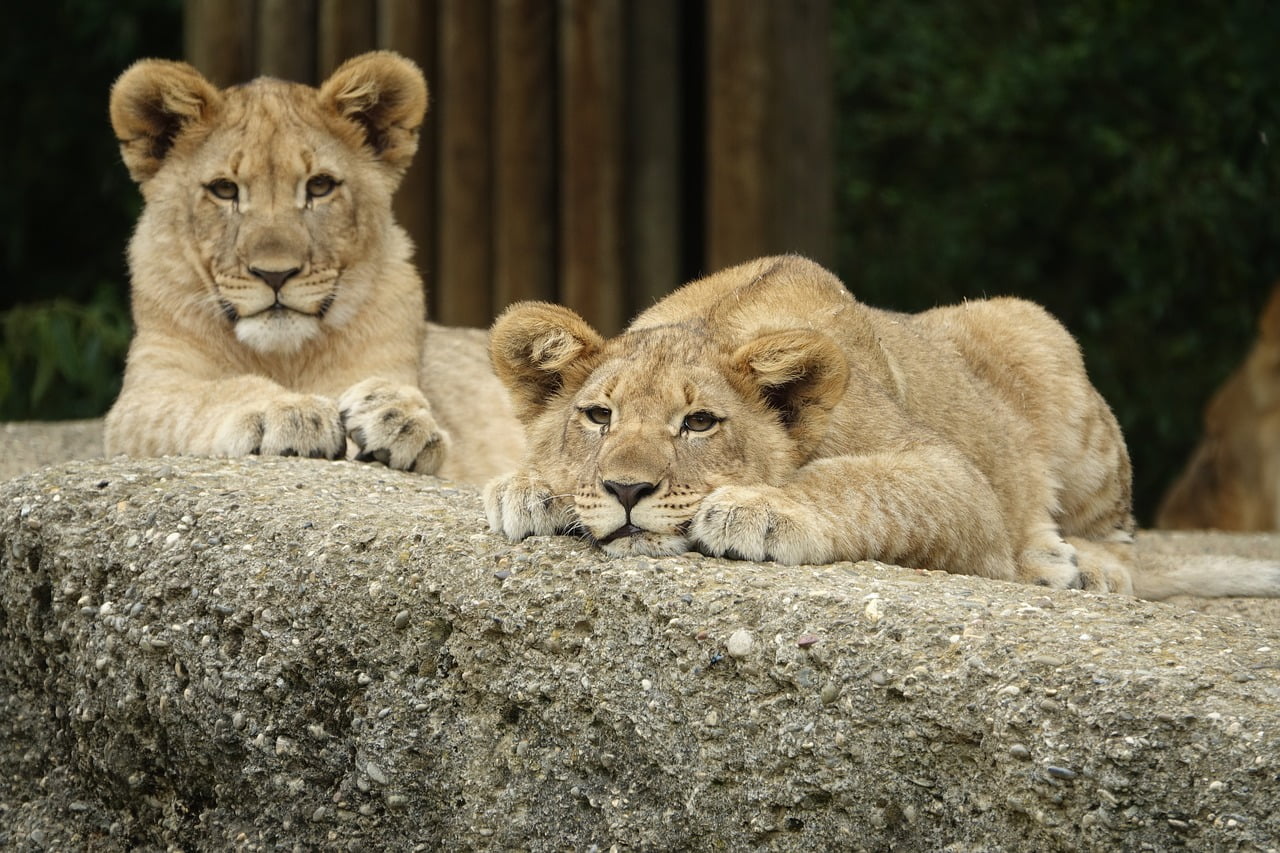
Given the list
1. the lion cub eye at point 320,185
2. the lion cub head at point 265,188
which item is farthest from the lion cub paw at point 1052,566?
the lion cub eye at point 320,185

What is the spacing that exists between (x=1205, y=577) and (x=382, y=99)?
2.99 meters

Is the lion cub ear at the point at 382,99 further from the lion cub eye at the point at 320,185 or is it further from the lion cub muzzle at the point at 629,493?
the lion cub muzzle at the point at 629,493

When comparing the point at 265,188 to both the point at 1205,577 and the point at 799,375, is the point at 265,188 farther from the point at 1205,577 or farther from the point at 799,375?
the point at 1205,577

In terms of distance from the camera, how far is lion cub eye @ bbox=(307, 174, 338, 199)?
5.49 meters

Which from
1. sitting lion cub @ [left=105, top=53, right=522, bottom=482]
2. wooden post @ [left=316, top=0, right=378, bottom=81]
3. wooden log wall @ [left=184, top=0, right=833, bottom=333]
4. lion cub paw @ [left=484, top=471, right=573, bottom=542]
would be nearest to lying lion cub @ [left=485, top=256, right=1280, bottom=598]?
lion cub paw @ [left=484, top=471, right=573, bottom=542]

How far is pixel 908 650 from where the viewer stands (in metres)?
3.27

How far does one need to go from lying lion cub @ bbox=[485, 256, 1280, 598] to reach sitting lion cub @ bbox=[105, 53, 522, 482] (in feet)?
3.61

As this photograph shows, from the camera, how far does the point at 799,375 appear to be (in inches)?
157

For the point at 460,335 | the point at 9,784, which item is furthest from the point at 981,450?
the point at 9,784

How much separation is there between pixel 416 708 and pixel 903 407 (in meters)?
1.61

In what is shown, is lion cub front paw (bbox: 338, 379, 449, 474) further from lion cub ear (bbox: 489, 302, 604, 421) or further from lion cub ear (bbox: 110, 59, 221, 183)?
lion cub ear (bbox: 110, 59, 221, 183)

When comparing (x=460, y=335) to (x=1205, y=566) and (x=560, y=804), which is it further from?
(x=560, y=804)

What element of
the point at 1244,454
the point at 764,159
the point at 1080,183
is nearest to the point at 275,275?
the point at 764,159

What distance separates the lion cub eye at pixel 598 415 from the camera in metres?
3.88
